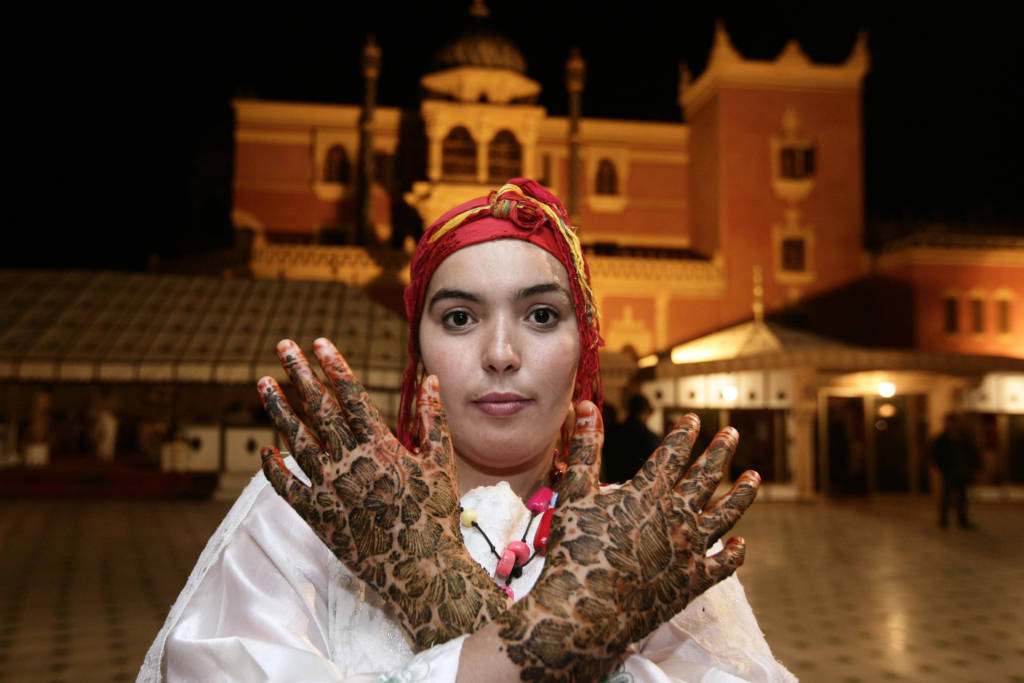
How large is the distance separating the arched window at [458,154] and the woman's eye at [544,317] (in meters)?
18.2

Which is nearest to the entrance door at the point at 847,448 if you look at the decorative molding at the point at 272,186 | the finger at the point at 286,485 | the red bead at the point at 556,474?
the red bead at the point at 556,474

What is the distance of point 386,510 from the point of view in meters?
1.09

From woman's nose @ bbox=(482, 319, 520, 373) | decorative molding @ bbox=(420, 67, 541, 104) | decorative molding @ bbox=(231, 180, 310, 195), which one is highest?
decorative molding @ bbox=(420, 67, 541, 104)

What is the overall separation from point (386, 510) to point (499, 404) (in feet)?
1.09

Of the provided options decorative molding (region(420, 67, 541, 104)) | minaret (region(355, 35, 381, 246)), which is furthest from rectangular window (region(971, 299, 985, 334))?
minaret (region(355, 35, 381, 246))

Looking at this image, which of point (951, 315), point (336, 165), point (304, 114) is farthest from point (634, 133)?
point (951, 315)

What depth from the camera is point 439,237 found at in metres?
1.46

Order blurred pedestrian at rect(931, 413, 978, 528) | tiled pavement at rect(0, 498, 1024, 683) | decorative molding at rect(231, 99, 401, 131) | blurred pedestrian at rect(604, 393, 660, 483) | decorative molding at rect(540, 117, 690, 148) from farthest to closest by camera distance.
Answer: decorative molding at rect(540, 117, 690, 148) < decorative molding at rect(231, 99, 401, 131) < blurred pedestrian at rect(931, 413, 978, 528) < blurred pedestrian at rect(604, 393, 660, 483) < tiled pavement at rect(0, 498, 1024, 683)

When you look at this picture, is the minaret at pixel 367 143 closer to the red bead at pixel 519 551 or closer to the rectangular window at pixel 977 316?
the rectangular window at pixel 977 316

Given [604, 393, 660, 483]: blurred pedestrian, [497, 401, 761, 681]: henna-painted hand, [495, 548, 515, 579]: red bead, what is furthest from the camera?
[604, 393, 660, 483]: blurred pedestrian

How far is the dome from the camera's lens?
19.6m

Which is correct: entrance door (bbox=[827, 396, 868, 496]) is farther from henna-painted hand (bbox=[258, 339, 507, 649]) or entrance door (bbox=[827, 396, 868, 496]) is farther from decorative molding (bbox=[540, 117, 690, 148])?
henna-painted hand (bbox=[258, 339, 507, 649])

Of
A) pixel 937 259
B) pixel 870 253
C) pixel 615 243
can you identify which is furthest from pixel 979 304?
pixel 615 243

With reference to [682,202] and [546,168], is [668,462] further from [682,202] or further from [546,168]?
[682,202]
